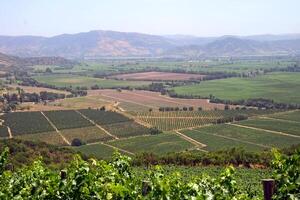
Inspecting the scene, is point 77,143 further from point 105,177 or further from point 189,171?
point 105,177

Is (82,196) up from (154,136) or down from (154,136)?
up

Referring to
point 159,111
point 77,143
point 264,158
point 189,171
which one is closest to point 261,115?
point 159,111

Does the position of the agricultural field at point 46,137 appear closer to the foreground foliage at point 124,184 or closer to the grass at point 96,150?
the grass at point 96,150

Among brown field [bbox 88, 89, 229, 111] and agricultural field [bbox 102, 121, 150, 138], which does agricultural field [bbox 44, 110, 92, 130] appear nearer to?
agricultural field [bbox 102, 121, 150, 138]

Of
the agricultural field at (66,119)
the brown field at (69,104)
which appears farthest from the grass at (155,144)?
the brown field at (69,104)

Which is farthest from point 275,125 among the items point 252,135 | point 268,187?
point 268,187

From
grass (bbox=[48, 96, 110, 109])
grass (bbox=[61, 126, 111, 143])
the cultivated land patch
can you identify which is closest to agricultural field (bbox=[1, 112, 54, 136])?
grass (bbox=[61, 126, 111, 143])
